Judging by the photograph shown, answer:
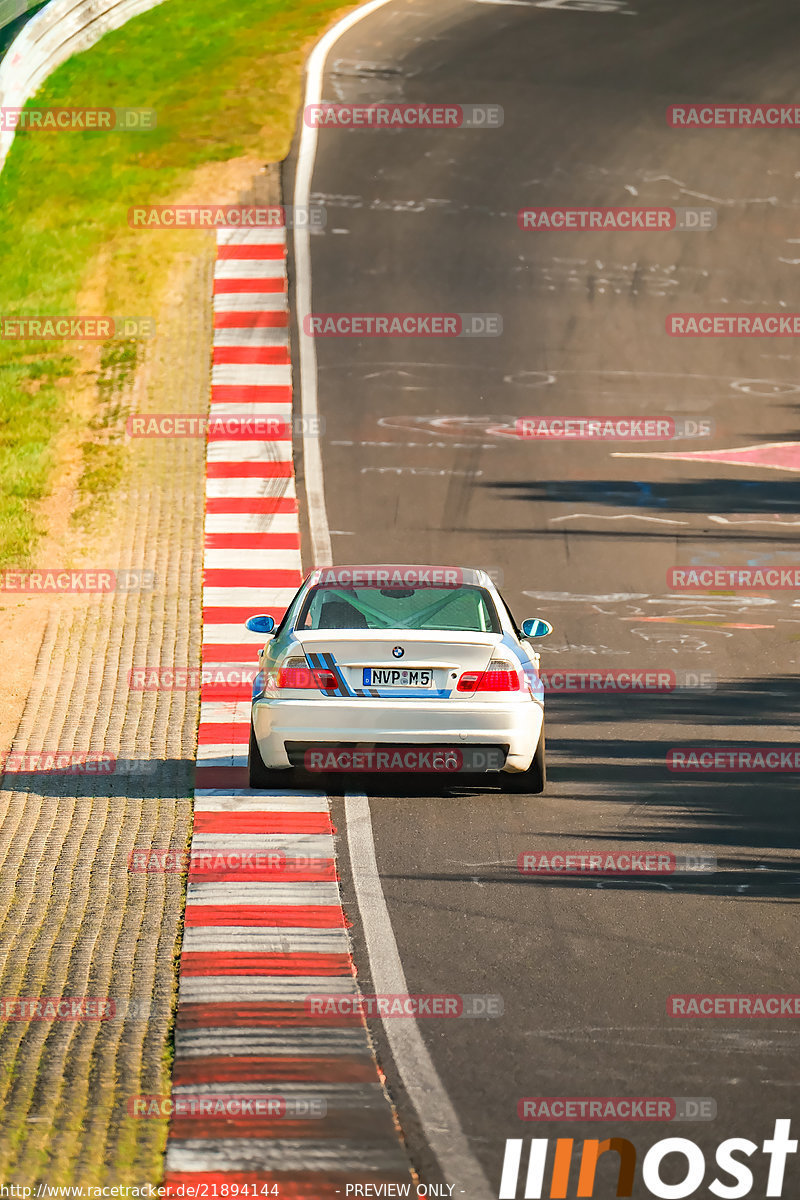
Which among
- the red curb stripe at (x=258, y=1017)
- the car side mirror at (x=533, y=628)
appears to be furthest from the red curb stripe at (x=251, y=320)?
the red curb stripe at (x=258, y=1017)

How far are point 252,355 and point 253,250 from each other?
3.43 m

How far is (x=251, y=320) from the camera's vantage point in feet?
70.0

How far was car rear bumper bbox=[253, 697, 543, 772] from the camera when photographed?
9.21 meters

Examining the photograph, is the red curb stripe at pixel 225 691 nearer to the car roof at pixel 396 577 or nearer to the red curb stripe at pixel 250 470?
the car roof at pixel 396 577

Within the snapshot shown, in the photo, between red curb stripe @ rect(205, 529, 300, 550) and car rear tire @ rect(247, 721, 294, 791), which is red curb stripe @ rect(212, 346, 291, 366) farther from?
car rear tire @ rect(247, 721, 294, 791)

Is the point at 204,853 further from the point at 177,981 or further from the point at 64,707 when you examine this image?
the point at 64,707

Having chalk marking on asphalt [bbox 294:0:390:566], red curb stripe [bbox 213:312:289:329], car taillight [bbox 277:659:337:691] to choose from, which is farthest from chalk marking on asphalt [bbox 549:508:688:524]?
car taillight [bbox 277:659:337:691]

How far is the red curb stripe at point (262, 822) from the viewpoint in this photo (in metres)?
9.60

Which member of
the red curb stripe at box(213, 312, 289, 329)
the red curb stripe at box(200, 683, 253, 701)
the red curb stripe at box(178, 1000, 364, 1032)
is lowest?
the red curb stripe at box(213, 312, 289, 329)

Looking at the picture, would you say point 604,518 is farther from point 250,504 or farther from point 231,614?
point 231,614

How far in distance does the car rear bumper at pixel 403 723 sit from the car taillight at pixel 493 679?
108 millimetres

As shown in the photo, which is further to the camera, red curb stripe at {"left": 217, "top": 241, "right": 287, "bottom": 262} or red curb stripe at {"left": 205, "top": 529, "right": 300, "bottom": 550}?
red curb stripe at {"left": 217, "top": 241, "right": 287, "bottom": 262}

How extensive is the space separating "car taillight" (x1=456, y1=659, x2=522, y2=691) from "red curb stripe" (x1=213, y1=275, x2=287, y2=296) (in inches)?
543

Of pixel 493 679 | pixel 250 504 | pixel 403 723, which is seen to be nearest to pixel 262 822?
pixel 403 723
